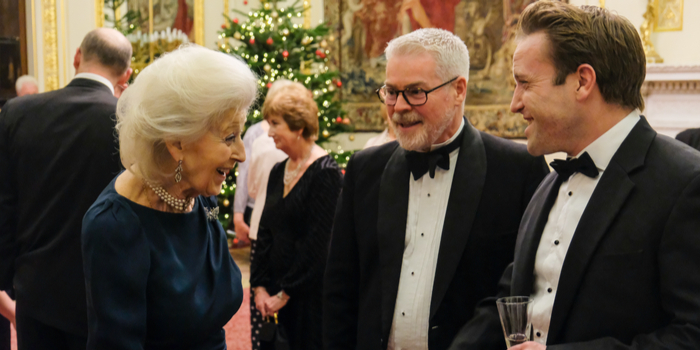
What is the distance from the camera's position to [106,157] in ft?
9.28

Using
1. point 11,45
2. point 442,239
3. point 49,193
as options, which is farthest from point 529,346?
point 11,45

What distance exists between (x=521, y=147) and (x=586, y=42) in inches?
26.5

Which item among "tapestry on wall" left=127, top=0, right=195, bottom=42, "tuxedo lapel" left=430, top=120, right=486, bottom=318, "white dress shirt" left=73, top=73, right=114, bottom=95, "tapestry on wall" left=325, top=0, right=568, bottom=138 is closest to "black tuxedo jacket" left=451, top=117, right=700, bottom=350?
"tuxedo lapel" left=430, top=120, right=486, bottom=318

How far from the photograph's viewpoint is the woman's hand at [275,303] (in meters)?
3.32

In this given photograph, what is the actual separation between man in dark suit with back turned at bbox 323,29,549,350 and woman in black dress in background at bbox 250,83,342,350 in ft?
2.98

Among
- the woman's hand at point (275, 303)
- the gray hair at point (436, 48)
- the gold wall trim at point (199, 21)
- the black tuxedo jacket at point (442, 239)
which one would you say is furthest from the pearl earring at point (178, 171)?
the gold wall trim at point (199, 21)

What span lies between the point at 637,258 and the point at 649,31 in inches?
237

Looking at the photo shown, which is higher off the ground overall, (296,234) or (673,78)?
(673,78)

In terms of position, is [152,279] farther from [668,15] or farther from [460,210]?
[668,15]

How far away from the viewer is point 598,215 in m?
1.58

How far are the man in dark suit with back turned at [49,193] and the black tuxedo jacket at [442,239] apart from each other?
1.16 m

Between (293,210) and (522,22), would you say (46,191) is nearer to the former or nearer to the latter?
(293,210)

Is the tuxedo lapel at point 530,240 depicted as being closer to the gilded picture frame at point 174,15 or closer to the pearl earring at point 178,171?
the pearl earring at point 178,171

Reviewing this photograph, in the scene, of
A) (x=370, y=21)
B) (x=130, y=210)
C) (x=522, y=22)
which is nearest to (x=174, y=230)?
(x=130, y=210)
